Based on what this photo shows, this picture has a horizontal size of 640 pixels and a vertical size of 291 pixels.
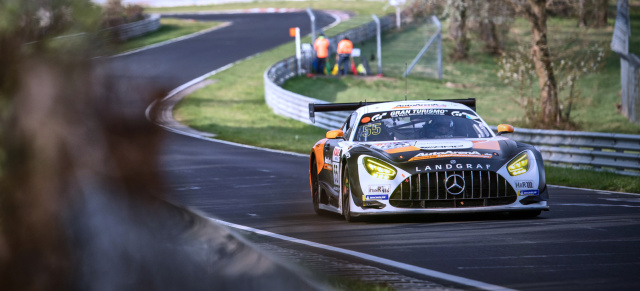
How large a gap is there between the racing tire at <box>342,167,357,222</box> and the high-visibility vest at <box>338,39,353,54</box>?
29.6 meters

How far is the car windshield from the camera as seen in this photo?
428 inches

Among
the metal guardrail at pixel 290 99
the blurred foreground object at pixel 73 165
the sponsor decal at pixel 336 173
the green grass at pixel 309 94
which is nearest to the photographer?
the blurred foreground object at pixel 73 165

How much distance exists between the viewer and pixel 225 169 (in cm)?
1878

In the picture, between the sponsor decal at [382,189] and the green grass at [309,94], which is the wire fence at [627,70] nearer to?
the green grass at [309,94]

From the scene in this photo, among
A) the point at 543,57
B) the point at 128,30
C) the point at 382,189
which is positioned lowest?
the point at 543,57

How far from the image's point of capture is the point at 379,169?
9609 mm

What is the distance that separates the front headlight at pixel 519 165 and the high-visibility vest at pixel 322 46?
94.9ft

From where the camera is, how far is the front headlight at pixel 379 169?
9516 millimetres

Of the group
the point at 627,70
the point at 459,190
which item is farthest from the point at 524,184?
the point at 627,70

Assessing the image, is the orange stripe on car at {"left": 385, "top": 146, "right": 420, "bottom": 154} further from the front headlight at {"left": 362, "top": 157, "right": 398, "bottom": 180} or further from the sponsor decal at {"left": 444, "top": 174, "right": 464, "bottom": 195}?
the sponsor decal at {"left": 444, "top": 174, "right": 464, "bottom": 195}

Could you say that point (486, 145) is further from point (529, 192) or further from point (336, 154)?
point (336, 154)

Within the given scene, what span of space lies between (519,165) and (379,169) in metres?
1.45

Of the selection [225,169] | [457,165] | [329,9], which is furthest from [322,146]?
[329,9]

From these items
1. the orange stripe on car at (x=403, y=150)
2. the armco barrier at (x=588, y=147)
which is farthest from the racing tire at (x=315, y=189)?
the armco barrier at (x=588, y=147)
